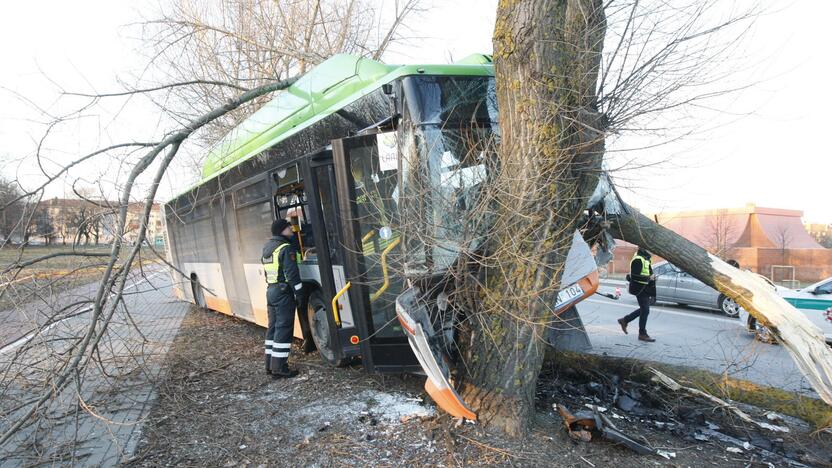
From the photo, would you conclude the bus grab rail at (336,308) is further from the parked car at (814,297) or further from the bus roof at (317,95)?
the parked car at (814,297)

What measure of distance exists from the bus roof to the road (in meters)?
3.70

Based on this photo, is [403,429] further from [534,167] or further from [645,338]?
[645,338]

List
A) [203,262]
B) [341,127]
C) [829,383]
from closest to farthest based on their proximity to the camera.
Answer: [829,383] < [341,127] < [203,262]

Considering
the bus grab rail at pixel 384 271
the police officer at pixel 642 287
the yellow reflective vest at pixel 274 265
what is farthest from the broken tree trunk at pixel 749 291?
the police officer at pixel 642 287

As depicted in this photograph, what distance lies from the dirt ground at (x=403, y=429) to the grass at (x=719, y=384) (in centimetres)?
8

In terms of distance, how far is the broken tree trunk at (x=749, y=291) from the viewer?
3900 millimetres

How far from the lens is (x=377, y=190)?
4.74 meters

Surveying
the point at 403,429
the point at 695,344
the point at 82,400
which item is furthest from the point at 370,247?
the point at 695,344

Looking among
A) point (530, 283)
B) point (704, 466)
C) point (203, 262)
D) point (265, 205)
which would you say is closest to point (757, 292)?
point (704, 466)

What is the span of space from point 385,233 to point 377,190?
41 cm

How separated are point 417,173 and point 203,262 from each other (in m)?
8.42

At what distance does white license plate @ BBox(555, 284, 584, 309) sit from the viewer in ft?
16.6

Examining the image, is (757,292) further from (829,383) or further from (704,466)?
(704,466)

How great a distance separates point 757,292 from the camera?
4.16m
